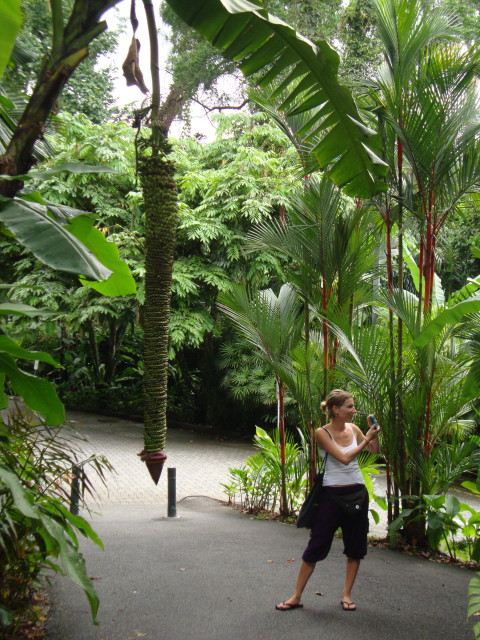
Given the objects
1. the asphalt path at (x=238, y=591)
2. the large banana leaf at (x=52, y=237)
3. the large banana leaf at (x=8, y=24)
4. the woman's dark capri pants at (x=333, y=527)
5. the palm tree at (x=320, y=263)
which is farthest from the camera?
the palm tree at (x=320, y=263)

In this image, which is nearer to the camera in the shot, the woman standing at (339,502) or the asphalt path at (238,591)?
the asphalt path at (238,591)

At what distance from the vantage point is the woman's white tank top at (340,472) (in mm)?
4648

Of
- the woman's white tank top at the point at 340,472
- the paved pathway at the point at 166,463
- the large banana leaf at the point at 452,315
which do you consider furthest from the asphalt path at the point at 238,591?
the large banana leaf at the point at 452,315

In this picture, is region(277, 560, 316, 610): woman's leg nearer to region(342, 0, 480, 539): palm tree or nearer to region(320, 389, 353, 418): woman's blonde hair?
region(320, 389, 353, 418): woman's blonde hair

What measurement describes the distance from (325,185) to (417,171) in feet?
3.16

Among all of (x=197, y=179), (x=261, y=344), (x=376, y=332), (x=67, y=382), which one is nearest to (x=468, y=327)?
(x=376, y=332)

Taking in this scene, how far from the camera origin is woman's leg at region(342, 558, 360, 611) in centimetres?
464

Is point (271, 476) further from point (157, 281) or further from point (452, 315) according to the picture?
point (157, 281)

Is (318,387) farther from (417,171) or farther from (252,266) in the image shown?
(252,266)

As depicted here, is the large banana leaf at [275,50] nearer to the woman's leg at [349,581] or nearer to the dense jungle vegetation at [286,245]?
the dense jungle vegetation at [286,245]

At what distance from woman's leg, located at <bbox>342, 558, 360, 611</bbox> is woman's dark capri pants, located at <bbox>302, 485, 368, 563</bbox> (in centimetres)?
6

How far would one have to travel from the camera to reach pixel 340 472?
4668mm

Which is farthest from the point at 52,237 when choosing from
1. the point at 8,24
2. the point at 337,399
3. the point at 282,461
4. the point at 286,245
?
the point at 282,461

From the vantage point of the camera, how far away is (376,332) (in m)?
6.53
